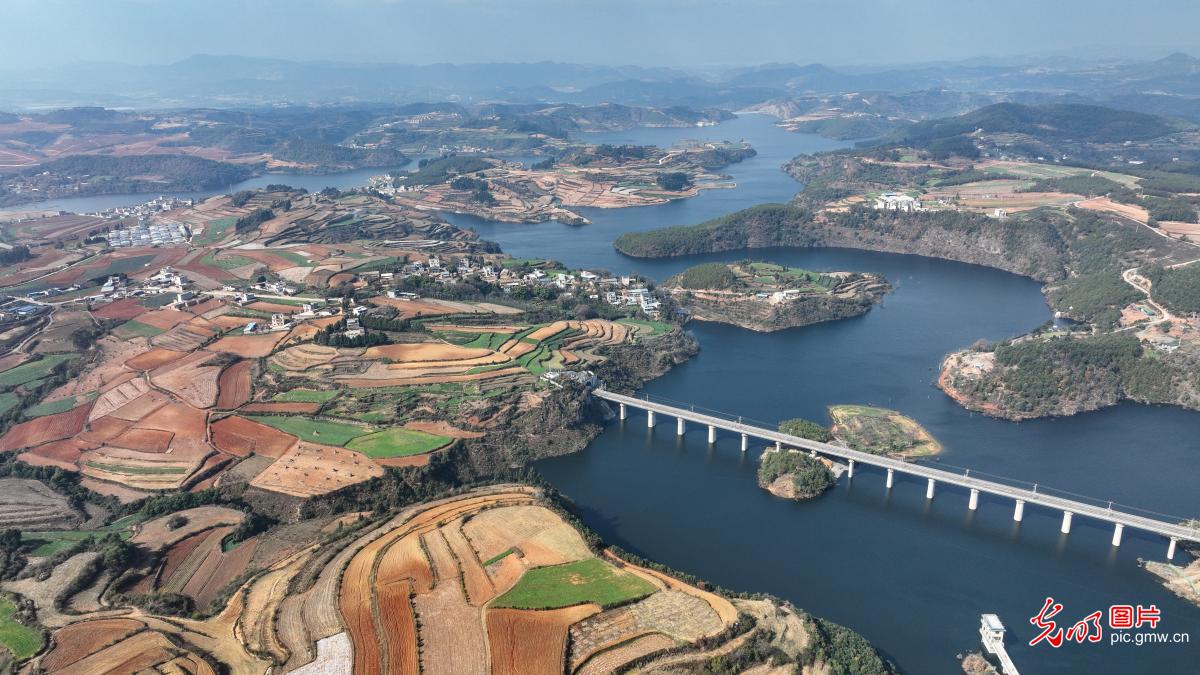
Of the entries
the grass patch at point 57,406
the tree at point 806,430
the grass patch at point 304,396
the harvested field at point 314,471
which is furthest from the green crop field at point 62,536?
the tree at point 806,430

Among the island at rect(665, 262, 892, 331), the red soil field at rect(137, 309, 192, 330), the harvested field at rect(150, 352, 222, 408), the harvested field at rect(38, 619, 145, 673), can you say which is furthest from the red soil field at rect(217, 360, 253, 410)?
the island at rect(665, 262, 892, 331)

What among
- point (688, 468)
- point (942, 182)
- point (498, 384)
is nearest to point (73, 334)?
point (498, 384)

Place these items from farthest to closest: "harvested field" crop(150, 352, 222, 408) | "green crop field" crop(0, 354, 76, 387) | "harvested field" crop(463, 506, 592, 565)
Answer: "green crop field" crop(0, 354, 76, 387)
"harvested field" crop(150, 352, 222, 408)
"harvested field" crop(463, 506, 592, 565)

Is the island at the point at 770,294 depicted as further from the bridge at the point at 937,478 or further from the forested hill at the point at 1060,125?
the forested hill at the point at 1060,125

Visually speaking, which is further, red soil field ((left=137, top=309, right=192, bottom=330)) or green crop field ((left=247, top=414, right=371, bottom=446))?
red soil field ((left=137, top=309, right=192, bottom=330))

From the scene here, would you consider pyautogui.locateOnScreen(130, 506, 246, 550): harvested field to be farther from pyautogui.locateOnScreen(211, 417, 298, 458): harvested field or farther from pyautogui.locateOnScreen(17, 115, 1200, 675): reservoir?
pyautogui.locateOnScreen(17, 115, 1200, 675): reservoir

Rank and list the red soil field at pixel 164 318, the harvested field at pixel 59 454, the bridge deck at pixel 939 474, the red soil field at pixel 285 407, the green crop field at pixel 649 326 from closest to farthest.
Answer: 1. the bridge deck at pixel 939 474
2. the harvested field at pixel 59 454
3. the red soil field at pixel 285 407
4. the green crop field at pixel 649 326
5. the red soil field at pixel 164 318
